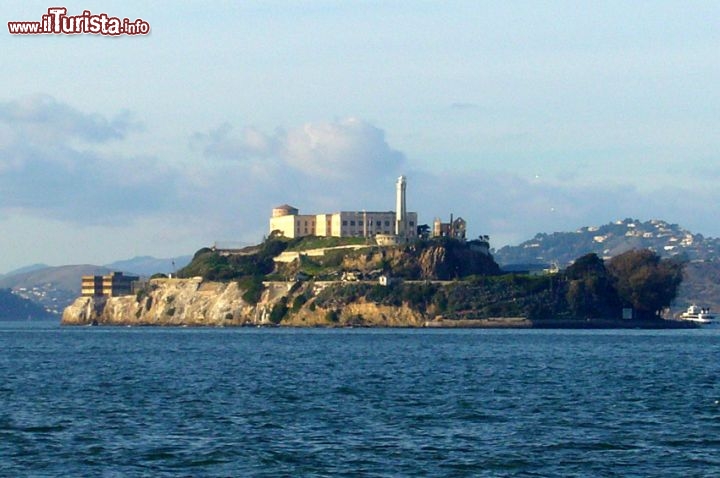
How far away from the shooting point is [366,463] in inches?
1658

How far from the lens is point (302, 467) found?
136ft

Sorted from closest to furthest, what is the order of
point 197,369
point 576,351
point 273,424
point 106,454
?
point 106,454 → point 273,424 → point 197,369 → point 576,351

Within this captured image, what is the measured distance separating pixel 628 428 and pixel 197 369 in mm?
41360

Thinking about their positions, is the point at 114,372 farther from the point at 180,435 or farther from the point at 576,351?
the point at 576,351

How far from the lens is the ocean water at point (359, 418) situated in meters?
41.8

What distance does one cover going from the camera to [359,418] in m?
54.1

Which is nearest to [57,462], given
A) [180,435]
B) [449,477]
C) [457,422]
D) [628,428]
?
[180,435]

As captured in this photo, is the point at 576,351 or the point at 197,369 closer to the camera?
the point at 197,369

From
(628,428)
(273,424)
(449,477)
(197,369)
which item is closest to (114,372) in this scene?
(197,369)

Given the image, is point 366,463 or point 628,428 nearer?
point 366,463

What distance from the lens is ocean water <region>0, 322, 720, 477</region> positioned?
41844 millimetres

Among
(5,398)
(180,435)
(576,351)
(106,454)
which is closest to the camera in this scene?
(106,454)

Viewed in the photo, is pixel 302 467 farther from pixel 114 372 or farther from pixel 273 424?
pixel 114 372

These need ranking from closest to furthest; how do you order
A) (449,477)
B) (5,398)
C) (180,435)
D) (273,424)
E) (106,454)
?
(449,477) < (106,454) < (180,435) < (273,424) < (5,398)
